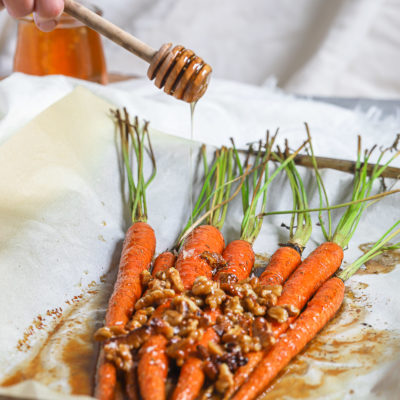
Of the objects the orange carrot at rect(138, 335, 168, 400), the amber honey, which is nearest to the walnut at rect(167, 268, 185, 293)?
the orange carrot at rect(138, 335, 168, 400)

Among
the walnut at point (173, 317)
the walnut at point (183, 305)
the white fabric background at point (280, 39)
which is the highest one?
the white fabric background at point (280, 39)

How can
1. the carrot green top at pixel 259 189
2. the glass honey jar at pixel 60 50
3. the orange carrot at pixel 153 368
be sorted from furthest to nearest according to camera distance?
the glass honey jar at pixel 60 50
the carrot green top at pixel 259 189
the orange carrot at pixel 153 368

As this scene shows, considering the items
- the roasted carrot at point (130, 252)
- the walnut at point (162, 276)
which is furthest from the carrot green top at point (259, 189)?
the walnut at point (162, 276)

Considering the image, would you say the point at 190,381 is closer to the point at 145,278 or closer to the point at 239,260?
the point at 145,278

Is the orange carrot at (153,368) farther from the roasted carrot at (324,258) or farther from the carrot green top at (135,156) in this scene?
the carrot green top at (135,156)

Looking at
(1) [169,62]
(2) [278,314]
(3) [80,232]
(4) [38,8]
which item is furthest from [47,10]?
(2) [278,314]

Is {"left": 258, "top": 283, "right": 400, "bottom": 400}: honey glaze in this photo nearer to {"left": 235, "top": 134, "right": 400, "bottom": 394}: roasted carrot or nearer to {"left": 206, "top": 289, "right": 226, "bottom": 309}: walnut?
{"left": 235, "top": 134, "right": 400, "bottom": 394}: roasted carrot

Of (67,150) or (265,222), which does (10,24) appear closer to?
(67,150)
